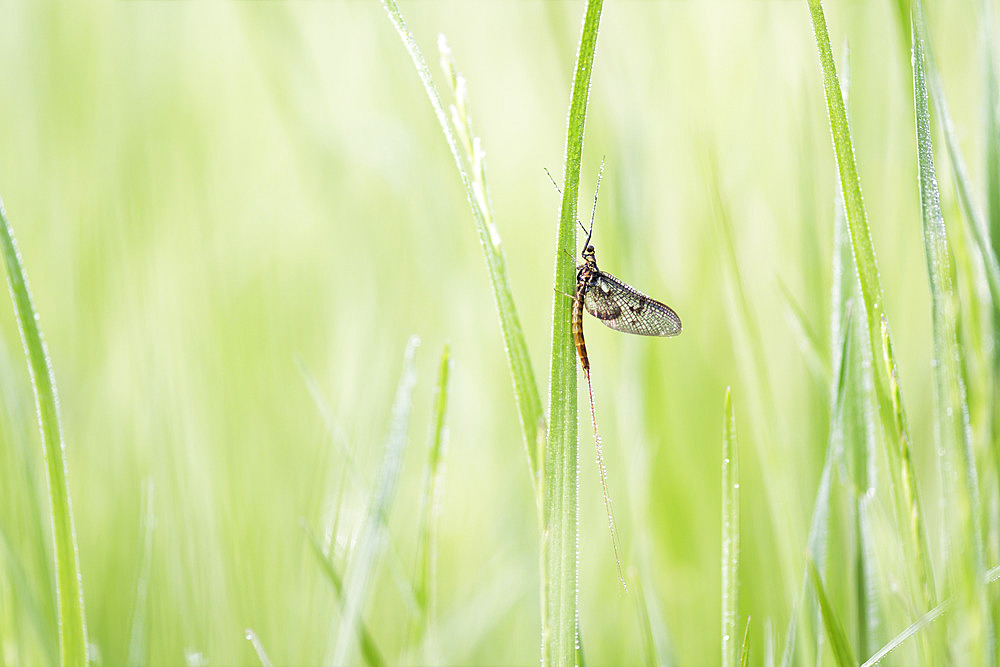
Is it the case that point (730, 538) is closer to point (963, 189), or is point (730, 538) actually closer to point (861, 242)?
point (861, 242)

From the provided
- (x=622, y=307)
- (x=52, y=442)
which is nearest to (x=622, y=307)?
(x=622, y=307)

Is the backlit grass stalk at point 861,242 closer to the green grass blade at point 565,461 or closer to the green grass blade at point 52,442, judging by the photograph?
the green grass blade at point 565,461

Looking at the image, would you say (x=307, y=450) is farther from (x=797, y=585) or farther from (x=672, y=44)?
(x=672, y=44)

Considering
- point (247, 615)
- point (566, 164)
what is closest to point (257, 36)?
point (247, 615)

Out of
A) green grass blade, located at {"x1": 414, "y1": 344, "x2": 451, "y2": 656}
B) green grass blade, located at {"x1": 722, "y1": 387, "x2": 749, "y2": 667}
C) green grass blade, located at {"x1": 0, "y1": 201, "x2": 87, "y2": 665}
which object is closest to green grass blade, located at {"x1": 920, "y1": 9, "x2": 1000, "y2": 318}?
green grass blade, located at {"x1": 722, "y1": 387, "x2": 749, "y2": 667}

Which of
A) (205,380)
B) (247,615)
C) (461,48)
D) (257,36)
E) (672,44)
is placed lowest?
(247,615)
